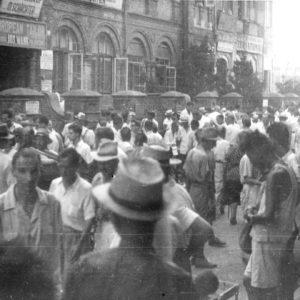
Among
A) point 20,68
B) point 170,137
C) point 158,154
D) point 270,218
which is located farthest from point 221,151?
point 20,68

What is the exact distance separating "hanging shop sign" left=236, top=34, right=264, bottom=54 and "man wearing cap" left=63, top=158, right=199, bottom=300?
31484mm

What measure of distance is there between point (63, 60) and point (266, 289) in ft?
58.6

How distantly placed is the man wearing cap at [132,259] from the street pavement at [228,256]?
320cm

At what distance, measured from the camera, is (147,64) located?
26.1m

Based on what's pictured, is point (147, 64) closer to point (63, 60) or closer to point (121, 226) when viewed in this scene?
point (63, 60)

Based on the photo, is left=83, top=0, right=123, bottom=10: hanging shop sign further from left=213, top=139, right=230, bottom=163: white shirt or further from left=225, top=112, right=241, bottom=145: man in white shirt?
left=213, top=139, right=230, bottom=163: white shirt

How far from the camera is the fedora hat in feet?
9.16

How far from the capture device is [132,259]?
282 cm

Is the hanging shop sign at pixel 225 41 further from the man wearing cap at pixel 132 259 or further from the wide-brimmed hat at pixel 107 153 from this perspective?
the man wearing cap at pixel 132 259

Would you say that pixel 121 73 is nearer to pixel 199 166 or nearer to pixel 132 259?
pixel 199 166

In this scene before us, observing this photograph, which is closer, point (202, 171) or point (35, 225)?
point (35, 225)

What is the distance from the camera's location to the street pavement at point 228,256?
277 inches

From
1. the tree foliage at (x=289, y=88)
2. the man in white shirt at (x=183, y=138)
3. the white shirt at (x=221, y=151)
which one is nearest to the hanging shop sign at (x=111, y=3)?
the man in white shirt at (x=183, y=138)

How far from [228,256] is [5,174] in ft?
10.2
